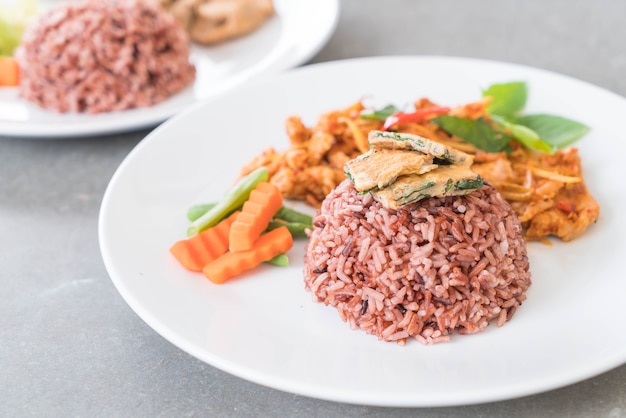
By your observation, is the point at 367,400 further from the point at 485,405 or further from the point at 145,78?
the point at 145,78

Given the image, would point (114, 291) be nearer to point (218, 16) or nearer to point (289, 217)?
point (289, 217)

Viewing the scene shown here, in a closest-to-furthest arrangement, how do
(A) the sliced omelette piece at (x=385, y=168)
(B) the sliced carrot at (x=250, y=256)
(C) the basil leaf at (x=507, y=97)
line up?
(A) the sliced omelette piece at (x=385, y=168), (B) the sliced carrot at (x=250, y=256), (C) the basil leaf at (x=507, y=97)

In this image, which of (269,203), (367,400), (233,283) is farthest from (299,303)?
(367,400)

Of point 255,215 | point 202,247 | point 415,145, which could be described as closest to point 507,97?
point 415,145

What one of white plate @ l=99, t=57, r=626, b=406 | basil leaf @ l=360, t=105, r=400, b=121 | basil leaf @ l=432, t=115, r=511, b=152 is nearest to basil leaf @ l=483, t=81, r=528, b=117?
white plate @ l=99, t=57, r=626, b=406

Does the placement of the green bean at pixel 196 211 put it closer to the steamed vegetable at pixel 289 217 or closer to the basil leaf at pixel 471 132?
the steamed vegetable at pixel 289 217

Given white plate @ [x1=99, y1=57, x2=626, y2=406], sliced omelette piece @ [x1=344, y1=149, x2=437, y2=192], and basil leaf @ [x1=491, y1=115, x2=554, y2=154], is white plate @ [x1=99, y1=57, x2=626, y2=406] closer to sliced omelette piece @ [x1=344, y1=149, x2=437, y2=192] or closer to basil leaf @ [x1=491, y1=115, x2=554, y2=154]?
basil leaf @ [x1=491, y1=115, x2=554, y2=154]

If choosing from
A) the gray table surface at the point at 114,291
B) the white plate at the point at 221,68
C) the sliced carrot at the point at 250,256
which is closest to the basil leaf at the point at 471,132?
the sliced carrot at the point at 250,256
